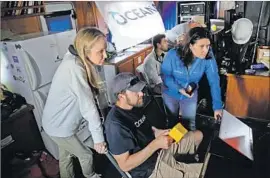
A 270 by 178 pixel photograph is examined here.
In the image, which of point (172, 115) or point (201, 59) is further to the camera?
point (172, 115)

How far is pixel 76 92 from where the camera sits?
894mm

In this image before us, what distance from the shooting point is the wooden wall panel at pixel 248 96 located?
1.34 metres

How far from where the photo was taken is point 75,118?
997mm

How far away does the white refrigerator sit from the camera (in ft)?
3.78

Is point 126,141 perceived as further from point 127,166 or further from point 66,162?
point 66,162

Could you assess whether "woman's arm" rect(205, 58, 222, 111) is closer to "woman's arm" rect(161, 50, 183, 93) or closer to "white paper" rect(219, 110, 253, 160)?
"woman's arm" rect(161, 50, 183, 93)

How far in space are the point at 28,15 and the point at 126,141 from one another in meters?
1.03

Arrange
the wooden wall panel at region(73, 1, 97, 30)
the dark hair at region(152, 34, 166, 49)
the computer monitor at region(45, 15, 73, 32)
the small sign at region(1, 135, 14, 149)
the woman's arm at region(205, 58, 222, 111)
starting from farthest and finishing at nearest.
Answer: the dark hair at region(152, 34, 166, 49), the wooden wall panel at region(73, 1, 97, 30), the computer monitor at region(45, 15, 73, 32), the woman's arm at region(205, 58, 222, 111), the small sign at region(1, 135, 14, 149)

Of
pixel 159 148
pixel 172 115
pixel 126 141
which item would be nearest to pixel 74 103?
pixel 126 141

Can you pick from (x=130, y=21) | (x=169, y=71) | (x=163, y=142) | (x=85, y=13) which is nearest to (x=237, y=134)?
(x=163, y=142)

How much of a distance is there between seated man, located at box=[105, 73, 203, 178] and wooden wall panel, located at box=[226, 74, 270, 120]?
69 cm

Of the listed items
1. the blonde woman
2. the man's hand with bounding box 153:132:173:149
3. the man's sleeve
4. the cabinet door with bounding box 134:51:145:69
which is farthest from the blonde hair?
the cabinet door with bounding box 134:51:145:69

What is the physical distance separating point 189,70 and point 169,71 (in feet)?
0.38

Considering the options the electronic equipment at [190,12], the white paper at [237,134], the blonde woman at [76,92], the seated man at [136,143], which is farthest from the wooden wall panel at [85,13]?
the white paper at [237,134]
